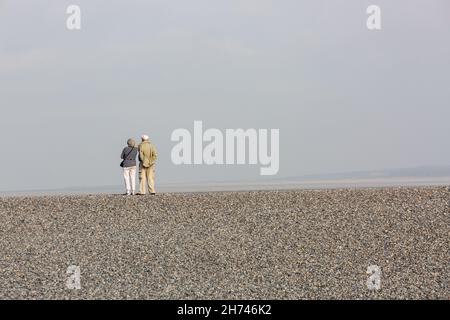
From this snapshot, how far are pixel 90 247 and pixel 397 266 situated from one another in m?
7.70

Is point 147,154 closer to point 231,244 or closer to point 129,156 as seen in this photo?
point 129,156

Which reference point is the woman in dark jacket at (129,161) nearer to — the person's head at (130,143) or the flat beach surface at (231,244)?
the person's head at (130,143)

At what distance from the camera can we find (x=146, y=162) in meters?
24.3

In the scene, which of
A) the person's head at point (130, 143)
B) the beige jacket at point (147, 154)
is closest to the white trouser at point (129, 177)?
the beige jacket at point (147, 154)

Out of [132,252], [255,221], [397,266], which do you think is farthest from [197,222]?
[397,266]

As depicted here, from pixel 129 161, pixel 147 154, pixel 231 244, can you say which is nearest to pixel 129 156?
pixel 129 161

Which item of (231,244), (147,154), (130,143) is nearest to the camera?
(231,244)

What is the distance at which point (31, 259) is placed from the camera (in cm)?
1839

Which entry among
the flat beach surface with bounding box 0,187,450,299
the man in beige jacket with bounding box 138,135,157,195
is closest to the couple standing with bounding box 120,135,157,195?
the man in beige jacket with bounding box 138,135,157,195

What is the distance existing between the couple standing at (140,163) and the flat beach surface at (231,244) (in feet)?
3.92

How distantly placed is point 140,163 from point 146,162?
34cm

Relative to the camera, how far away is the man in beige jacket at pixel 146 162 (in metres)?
24.2

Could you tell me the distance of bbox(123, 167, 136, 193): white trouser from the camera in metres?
24.6
